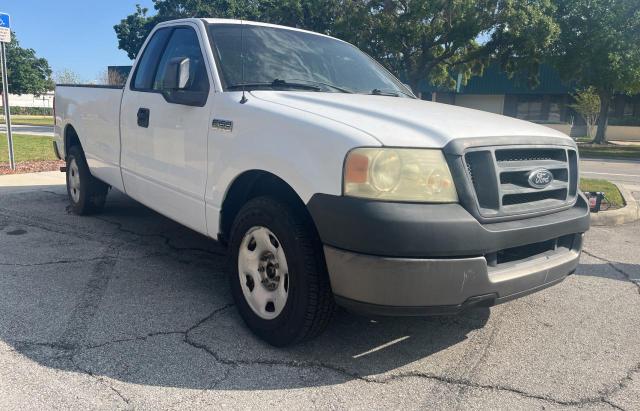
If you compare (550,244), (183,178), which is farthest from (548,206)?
(183,178)

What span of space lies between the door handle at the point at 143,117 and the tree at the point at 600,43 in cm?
2555

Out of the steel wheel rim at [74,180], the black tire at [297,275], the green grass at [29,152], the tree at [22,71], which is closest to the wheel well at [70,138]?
the steel wheel rim at [74,180]

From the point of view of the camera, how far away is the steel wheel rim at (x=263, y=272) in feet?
9.74

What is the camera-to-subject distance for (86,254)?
478cm

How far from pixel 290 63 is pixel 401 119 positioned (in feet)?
4.45

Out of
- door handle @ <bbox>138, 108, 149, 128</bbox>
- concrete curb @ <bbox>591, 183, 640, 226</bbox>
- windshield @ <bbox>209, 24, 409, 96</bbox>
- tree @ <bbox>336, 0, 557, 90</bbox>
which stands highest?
tree @ <bbox>336, 0, 557, 90</bbox>

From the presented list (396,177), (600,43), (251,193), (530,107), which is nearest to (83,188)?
(251,193)

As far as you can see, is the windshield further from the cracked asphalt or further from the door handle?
the cracked asphalt

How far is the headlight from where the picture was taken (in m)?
2.53

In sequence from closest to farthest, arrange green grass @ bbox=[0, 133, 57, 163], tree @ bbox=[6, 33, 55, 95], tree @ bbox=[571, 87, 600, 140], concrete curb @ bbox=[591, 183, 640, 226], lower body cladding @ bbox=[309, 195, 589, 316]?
1. lower body cladding @ bbox=[309, 195, 589, 316]
2. concrete curb @ bbox=[591, 183, 640, 226]
3. green grass @ bbox=[0, 133, 57, 163]
4. tree @ bbox=[571, 87, 600, 140]
5. tree @ bbox=[6, 33, 55, 95]

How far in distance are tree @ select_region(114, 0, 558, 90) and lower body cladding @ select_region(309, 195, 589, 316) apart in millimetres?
22150

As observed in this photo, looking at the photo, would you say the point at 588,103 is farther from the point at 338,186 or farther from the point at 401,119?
the point at 338,186

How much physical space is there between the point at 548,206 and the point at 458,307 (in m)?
0.87

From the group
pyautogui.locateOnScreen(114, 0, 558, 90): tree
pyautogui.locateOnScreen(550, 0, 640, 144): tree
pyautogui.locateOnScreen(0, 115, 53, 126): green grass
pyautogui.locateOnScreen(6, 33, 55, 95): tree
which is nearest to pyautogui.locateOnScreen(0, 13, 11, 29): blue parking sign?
pyautogui.locateOnScreen(114, 0, 558, 90): tree
